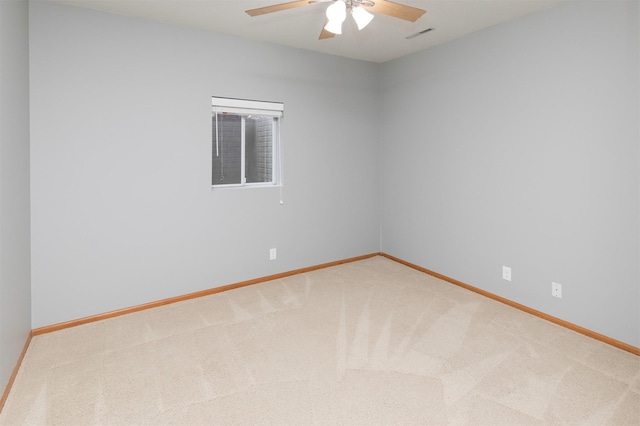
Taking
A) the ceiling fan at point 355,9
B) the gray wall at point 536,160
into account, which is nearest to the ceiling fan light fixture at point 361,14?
the ceiling fan at point 355,9

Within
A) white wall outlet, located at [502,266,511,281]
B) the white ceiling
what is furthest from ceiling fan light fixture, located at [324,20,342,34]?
white wall outlet, located at [502,266,511,281]

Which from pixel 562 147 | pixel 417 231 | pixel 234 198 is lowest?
pixel 417 231

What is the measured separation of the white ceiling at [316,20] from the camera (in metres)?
2.91

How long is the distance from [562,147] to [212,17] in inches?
116

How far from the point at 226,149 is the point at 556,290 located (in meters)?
3.16

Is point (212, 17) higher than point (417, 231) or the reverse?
higher

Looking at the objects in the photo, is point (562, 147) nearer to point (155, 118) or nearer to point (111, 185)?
point (155, 118)

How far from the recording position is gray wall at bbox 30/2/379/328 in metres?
2.90

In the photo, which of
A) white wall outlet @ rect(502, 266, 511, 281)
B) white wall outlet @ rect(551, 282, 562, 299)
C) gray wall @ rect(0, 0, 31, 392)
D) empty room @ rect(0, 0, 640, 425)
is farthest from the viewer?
white wall outlet @ rect(502, 266, 511, 281)

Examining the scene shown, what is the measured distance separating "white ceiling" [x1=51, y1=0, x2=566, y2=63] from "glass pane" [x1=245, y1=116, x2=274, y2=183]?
82cm

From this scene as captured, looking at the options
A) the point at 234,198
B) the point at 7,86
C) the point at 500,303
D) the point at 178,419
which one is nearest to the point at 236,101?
the point at 234,198

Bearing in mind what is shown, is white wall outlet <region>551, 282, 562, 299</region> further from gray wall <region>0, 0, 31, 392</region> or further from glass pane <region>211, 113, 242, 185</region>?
gray wall <region>0, 0, 31, 392</region>

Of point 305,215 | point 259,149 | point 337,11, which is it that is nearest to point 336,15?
point 337,11

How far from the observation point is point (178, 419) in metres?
1.93
